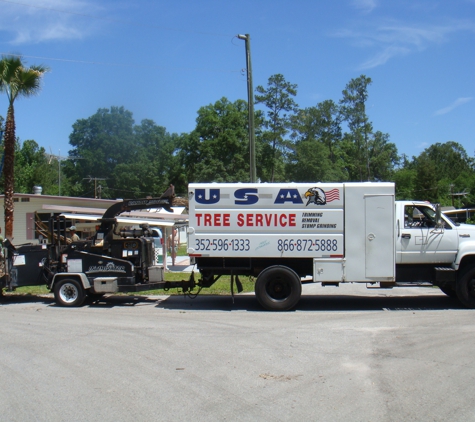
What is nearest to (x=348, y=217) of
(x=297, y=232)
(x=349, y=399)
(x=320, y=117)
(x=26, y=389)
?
(x=297, y=232)

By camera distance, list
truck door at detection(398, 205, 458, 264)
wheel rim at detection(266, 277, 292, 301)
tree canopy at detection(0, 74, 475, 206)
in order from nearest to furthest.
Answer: truck door at detection(398, 205, 458, 264)
wheel rim at detection(266, 277, 292, 301)
tree canopy at detection(0, 74, 475, 206)

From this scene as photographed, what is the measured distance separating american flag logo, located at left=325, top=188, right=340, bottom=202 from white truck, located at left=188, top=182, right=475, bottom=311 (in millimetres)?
22

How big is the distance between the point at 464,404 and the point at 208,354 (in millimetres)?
3677

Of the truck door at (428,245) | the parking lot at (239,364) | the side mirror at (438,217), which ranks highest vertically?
the side mirror at (438,217)

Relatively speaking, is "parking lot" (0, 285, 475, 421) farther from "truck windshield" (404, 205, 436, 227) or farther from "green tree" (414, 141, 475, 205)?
"green tree" (414, 141, 475, 205)

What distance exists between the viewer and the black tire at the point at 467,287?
1205cm

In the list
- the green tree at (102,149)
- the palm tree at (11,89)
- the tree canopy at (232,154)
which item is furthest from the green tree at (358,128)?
the palm tree at (11,89)

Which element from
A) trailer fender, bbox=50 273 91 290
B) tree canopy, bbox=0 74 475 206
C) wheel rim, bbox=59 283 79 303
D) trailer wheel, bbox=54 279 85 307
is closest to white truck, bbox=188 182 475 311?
trailer fender, bbox=50 273 91 290

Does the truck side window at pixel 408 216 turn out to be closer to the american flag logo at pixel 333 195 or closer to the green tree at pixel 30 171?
the american flag logo at pixel 333 195

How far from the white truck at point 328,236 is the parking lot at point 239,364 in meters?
0.78

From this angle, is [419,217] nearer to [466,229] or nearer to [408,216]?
[408,216]

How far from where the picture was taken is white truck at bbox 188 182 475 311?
12.0 meters

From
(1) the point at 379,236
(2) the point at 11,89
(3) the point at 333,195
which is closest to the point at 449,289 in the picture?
(1) the point at 379,236

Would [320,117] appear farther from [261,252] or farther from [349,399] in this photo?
[349,399]
